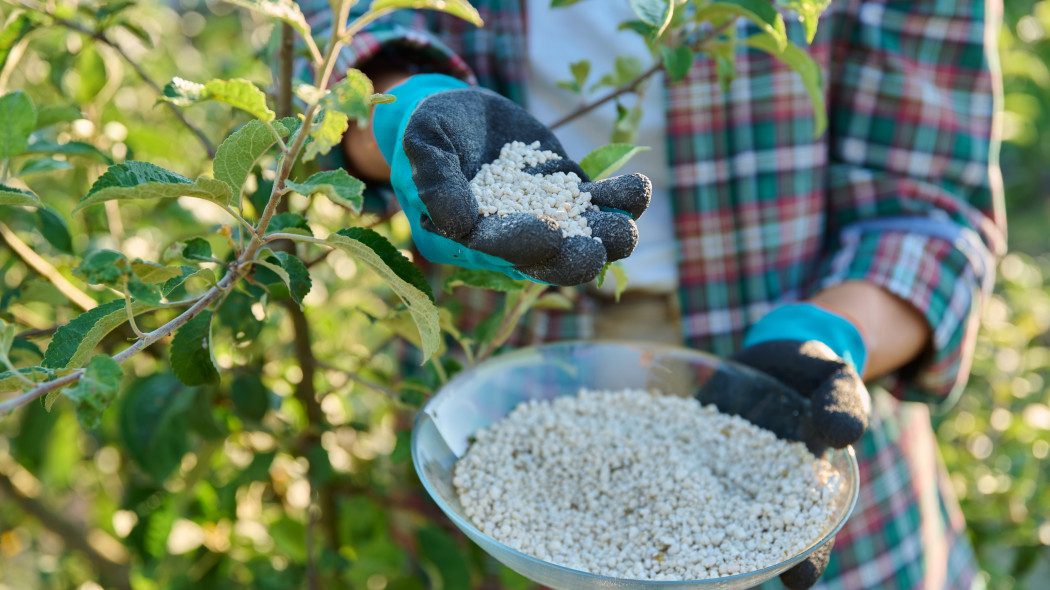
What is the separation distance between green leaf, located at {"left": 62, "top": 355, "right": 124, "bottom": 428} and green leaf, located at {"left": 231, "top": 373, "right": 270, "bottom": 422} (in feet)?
1.74

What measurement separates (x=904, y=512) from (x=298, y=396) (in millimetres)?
967

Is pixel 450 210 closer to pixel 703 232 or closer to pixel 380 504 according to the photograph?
pixel 703 232

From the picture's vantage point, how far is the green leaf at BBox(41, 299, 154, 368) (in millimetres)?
577

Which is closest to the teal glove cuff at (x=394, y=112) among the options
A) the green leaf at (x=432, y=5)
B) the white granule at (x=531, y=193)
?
the white granule at (x=531, y=193)

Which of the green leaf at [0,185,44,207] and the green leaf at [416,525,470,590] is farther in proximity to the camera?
the green leaf at [416,525,470,590]

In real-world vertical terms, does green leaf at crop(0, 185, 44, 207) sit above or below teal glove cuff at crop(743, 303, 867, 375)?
above

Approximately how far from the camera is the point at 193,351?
0.70 m

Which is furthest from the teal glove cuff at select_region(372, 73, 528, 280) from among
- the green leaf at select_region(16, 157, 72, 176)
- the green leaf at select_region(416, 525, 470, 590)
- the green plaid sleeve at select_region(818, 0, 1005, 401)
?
the green plaid sleeve at select_region(818, 0, 1005, 401)

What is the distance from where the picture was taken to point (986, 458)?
1.76 meters

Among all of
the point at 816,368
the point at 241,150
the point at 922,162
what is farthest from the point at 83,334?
the point at 922,162

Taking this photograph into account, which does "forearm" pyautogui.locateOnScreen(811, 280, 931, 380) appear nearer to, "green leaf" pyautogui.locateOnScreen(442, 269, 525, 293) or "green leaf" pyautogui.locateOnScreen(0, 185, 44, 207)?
"green leaf" pyautogui.locateOnScreen(442, 269, 525, 293)

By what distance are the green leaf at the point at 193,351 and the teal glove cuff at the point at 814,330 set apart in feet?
2.20

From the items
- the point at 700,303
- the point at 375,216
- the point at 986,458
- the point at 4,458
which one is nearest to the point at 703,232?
the point at 700,303

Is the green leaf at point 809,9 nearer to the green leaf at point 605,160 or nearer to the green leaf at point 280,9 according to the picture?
the green leaf at point 605,160
